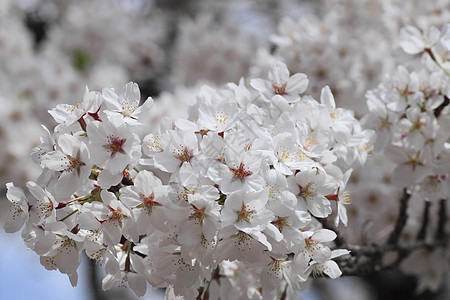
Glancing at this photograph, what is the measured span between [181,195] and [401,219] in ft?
3.93

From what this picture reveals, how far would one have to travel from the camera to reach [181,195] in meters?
1.35

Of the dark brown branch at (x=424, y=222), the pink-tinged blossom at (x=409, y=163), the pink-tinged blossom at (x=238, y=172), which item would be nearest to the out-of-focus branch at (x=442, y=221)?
the dark brown branch at (x=424, y=222)

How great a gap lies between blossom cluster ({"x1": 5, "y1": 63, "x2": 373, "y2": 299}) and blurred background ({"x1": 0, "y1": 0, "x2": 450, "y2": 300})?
91cm

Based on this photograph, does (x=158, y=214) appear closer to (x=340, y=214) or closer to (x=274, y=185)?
(x=274, y=185)

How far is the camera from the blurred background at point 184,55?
2.87m

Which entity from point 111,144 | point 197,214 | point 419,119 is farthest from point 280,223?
point 419,119

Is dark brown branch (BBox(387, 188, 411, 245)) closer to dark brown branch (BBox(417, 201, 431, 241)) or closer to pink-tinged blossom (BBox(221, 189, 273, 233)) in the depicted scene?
dark brown branch (BBox(417, 201, 431, 241))

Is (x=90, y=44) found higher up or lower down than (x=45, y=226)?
lower down

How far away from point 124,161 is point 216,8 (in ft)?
16.9

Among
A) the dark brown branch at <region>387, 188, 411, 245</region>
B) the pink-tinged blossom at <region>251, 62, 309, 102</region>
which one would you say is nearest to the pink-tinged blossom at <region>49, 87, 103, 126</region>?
the pink-tinged blossom at <region>251, 62, 309, 102</region>

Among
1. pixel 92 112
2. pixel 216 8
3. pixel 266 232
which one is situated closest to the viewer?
pixel 266 232

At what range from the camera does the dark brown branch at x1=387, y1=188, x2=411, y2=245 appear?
211 centimetres

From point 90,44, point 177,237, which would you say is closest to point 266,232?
point 177,237

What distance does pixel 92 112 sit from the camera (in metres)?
1.47
